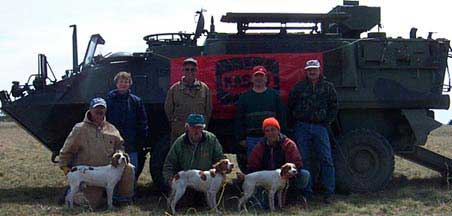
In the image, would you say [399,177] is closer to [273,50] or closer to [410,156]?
[410,156]

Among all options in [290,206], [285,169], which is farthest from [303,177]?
[285,169]

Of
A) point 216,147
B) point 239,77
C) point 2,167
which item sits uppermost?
point 239,77

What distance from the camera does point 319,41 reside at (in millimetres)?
10422

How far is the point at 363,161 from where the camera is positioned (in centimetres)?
1014

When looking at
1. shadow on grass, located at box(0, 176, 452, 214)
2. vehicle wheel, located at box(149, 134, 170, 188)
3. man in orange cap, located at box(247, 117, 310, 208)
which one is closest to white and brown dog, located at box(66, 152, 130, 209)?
shadow on grass, located at box(0, 176, 452, 214)

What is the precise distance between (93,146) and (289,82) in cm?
311

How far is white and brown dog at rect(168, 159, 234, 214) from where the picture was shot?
8109 mm

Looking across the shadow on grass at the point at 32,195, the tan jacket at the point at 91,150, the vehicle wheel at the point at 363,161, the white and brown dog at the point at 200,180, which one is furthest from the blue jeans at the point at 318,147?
the shadow on grass at the point at 32,195

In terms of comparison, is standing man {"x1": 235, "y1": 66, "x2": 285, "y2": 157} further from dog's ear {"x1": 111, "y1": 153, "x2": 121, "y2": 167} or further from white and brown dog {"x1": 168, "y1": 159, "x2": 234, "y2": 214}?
dog's ear {"x1": 111, "y1": 153, "x2": 121, "y2": 167}

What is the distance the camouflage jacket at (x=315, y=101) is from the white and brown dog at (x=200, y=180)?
1488 millimetres

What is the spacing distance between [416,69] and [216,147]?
387 centimetres

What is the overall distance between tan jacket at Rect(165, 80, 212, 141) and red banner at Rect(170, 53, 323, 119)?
31.3 inches

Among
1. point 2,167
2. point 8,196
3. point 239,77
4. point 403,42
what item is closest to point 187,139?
point 239,77

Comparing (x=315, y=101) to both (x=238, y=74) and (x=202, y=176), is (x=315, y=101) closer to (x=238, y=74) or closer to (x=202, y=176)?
(x=238, y=74)
